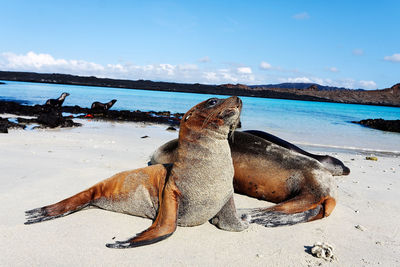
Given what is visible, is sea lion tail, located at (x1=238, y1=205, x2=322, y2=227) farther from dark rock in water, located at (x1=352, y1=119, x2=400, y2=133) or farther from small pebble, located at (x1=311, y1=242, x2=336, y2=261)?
dark rock in water, located at (x1=352, y1=119, x2=400, y2=133)

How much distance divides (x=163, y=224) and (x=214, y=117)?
1.03 m

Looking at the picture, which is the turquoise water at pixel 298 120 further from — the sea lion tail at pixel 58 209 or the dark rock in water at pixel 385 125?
the sea lion tail at pixel 58 209

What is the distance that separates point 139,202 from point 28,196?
146 centimetres

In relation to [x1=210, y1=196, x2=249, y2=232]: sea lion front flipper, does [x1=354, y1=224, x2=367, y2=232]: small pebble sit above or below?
below

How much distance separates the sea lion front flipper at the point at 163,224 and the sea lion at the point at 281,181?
0.88m

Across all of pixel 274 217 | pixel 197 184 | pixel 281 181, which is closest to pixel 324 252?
pixel 274 217

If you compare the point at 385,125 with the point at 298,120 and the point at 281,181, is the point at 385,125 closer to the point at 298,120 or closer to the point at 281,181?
the point at 298,120

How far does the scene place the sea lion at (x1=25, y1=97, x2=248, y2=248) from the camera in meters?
2.83

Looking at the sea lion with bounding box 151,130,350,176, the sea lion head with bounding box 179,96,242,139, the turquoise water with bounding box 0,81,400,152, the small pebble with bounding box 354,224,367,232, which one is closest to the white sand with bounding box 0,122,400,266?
the small pebble with bounding box 354,224,367,232

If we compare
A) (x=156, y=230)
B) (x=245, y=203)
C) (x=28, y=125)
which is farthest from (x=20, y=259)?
(x=28, y=125)

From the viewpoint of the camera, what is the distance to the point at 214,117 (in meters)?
2.87

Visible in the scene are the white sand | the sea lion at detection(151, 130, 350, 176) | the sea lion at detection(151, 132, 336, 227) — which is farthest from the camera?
the sea lion at detection(151, 130, 350, 176)

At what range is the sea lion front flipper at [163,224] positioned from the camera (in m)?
2.68

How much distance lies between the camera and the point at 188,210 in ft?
9.83
